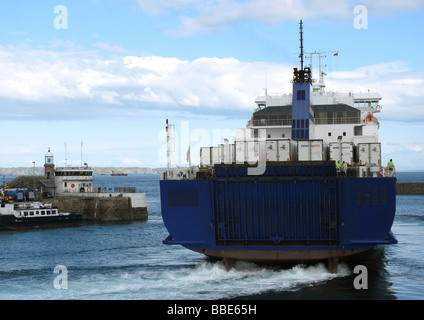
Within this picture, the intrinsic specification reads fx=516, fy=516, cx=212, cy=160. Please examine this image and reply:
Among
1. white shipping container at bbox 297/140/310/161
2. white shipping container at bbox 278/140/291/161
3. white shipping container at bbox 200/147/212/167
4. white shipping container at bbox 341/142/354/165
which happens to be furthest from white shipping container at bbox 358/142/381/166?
white shipping container at bbox 200/147/212/167

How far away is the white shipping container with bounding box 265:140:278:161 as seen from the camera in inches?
1203

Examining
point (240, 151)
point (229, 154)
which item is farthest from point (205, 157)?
point (240, 151)

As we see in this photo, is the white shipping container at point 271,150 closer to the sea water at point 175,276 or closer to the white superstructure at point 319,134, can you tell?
the white superstructure at point 319,134

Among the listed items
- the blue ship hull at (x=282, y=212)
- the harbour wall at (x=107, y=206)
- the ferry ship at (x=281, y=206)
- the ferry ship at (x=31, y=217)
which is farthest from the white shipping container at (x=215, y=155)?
the harbour wall at (x=107, y=206)

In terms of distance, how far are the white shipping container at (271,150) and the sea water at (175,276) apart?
6322 mm

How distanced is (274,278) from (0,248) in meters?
27.7

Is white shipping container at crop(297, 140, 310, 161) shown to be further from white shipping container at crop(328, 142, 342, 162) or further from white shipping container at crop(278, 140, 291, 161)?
white shipping container at crop(328, 142, 342, 162)

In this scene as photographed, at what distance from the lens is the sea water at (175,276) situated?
85.8 feet

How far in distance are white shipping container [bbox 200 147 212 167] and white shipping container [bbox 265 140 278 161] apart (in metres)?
4.39

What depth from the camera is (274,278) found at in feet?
92.4

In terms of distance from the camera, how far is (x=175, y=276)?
29656 mm
